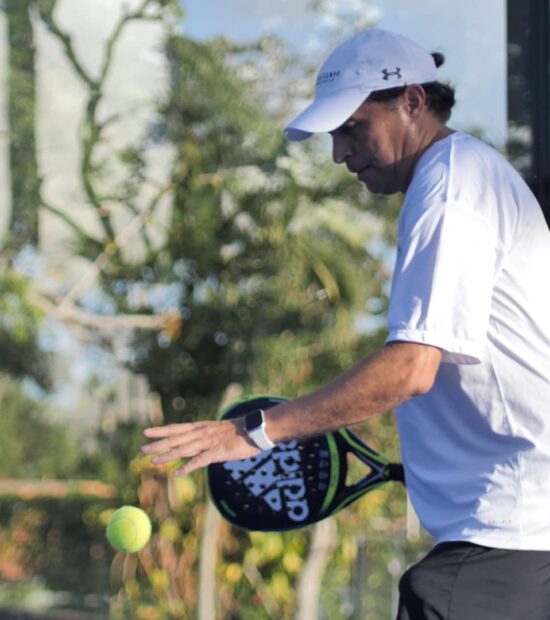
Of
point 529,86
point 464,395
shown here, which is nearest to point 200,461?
point 464,395

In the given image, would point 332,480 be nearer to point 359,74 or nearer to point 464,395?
point 464,395

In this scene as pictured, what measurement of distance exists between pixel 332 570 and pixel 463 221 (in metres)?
3.50

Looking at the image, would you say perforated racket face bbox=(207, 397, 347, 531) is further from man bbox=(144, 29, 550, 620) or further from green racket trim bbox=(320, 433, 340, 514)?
man bbox=(144, 29, 550, 620)

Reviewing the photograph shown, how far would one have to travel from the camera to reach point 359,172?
7.22ft

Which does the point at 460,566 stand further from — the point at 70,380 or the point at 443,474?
the point at 70,380

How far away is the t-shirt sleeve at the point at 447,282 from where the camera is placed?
1.86m

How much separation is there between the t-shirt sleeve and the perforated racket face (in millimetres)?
738

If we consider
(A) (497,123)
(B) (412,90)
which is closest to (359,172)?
(B) (412,90)

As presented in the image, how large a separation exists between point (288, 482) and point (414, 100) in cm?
85

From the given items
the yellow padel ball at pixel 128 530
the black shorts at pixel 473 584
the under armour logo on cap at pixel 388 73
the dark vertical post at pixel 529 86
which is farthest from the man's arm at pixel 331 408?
the dark vertical post at pixel 529 86

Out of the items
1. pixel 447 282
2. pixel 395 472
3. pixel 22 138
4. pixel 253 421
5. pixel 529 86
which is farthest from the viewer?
pixel 22 138

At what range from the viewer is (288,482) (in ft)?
8.57

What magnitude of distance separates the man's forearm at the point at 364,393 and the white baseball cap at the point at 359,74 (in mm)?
448

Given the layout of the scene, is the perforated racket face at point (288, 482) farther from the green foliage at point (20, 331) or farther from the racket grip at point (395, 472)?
the green foliage at point (20, 331)
